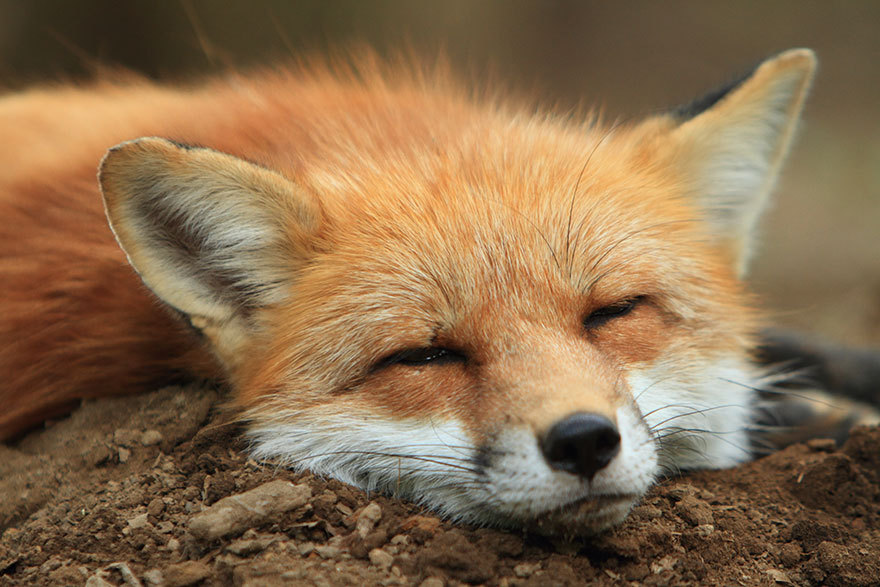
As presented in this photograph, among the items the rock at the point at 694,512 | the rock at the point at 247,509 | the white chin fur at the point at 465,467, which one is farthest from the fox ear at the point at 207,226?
the rock at the point at 694,512

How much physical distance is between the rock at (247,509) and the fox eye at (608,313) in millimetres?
1236

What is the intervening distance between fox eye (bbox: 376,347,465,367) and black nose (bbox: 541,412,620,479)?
58cm

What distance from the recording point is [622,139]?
12.6 feet

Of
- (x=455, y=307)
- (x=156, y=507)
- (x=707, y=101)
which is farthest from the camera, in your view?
(x=707, y=101)

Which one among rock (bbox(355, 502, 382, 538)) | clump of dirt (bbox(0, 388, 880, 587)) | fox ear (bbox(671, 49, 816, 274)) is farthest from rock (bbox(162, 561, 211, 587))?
fox ear (bbox(671, 49, 816, 274))

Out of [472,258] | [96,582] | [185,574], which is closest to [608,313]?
[472,258]

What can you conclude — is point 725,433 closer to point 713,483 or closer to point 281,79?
point 713,483

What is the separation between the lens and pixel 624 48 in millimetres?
13234

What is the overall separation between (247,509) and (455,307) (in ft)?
3.32

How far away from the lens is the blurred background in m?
9.25

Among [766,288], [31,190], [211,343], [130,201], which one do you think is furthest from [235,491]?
[766,288]

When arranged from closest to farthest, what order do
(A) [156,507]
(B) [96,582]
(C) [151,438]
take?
(B) [96,582]
(A) [156,507]
(C) [151,438]

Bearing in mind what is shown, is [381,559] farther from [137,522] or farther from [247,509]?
[137,522]

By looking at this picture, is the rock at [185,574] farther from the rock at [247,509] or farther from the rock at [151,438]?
the rock at [151,438]
